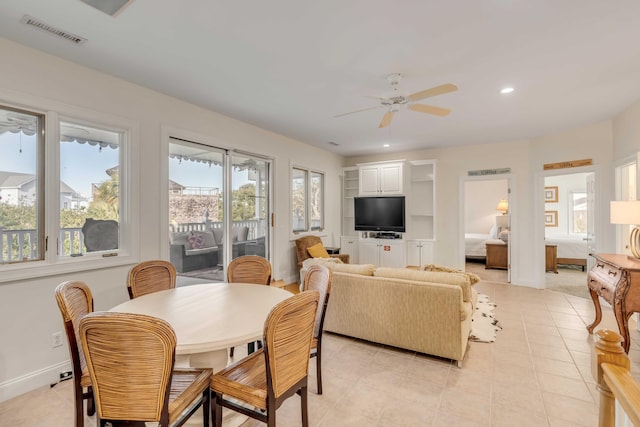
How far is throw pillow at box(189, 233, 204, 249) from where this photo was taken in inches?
151

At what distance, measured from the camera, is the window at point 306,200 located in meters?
5.85

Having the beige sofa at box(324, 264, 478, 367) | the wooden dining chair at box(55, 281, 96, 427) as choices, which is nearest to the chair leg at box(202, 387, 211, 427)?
the wooden dining chair at box(55, 281, 96, 427)

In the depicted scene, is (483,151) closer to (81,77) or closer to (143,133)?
(143,133)

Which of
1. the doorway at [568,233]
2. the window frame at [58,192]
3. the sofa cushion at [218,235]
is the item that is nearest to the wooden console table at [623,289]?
the doorway at [568,233]

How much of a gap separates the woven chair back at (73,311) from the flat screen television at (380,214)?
5.53 m

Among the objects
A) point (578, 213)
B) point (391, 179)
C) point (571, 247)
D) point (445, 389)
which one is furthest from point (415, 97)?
point (578, 213)

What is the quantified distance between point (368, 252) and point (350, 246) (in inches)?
22.8

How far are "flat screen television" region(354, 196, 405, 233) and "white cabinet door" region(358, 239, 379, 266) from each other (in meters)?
0.33

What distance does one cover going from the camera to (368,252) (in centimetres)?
675

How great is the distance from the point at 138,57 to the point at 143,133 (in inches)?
33.5

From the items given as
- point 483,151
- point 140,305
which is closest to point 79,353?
point 140,305

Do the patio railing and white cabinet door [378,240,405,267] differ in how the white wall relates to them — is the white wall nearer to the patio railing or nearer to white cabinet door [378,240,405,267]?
the patio railing

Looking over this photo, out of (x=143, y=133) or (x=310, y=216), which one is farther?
(x=310, y=216)

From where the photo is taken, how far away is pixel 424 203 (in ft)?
21.8
